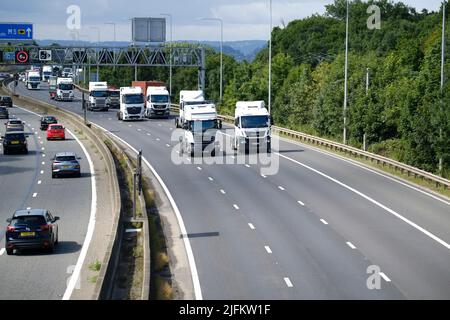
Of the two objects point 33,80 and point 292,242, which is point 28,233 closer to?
point 292,242

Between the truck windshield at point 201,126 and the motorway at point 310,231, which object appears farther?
the truck windshield at point 201,126

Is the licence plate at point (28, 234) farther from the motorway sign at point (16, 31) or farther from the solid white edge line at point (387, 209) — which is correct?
the motorway sign at point (16, 31)

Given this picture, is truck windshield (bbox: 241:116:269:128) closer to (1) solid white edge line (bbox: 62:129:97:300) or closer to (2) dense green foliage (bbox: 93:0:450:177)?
(2) dense green foliage (bbox: 93:0:450:177)

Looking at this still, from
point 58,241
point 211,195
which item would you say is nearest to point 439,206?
point 211,195

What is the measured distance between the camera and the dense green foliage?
5612cm

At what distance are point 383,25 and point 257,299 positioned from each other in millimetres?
122361

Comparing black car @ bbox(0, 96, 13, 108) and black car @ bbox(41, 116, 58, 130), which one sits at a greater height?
black car @ bbox(0, 96, 13, 108)

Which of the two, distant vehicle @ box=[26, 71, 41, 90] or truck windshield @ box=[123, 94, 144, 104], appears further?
distant vehicle @ box=[26, 71, 41, 90]

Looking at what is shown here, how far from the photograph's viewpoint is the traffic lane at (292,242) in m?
25.7

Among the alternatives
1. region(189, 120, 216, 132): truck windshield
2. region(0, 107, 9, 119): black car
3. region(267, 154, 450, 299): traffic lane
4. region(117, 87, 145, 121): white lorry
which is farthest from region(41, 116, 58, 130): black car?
region(267, 154, 450, 299): traffic lane

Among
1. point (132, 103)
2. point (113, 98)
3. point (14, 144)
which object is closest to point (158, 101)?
point (132, 103)

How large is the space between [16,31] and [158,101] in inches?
726

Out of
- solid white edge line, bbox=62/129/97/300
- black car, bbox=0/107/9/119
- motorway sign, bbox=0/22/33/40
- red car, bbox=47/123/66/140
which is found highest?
motorway sign, bbox=0/22/33/40

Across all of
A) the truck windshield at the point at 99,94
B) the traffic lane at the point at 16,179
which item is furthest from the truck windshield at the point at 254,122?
the truck windshield at the point at 99,94
